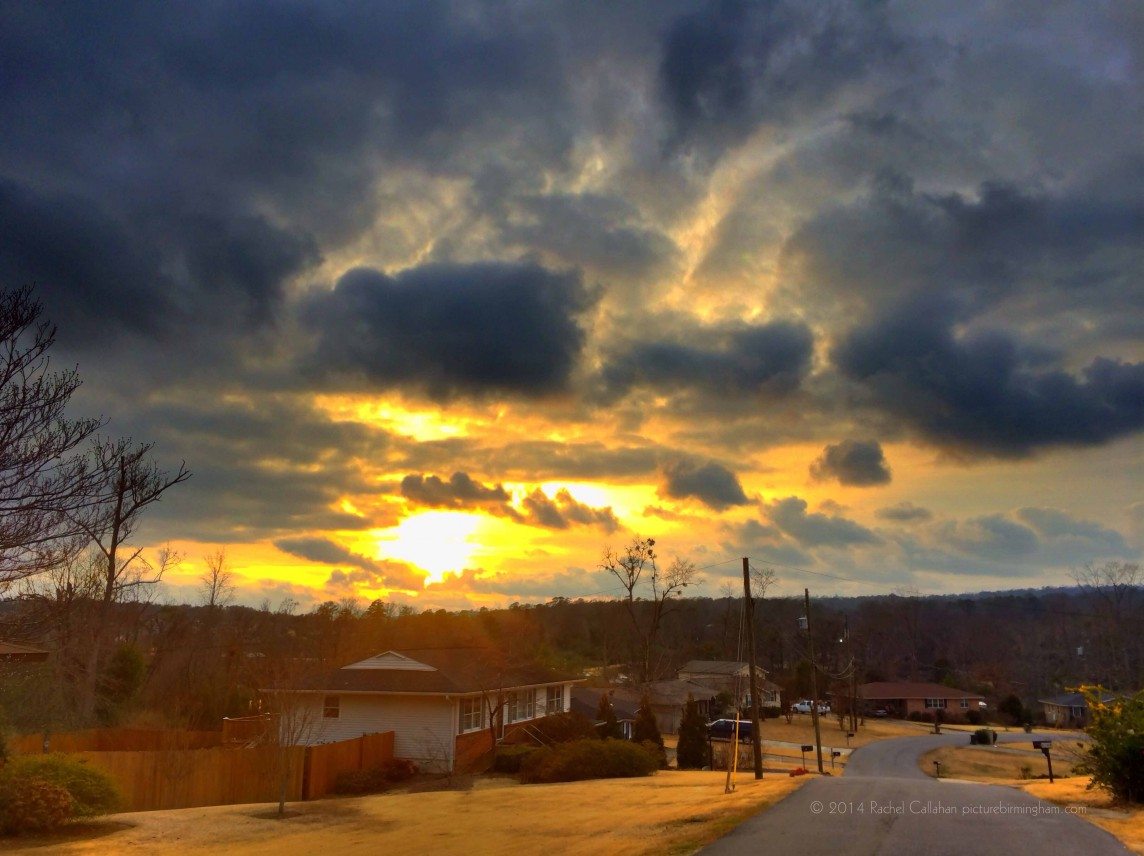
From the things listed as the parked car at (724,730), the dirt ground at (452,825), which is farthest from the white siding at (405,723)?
the parked car at (724,730)

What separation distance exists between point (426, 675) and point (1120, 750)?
92.1 feet

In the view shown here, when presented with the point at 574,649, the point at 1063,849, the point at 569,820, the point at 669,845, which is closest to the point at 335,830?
the point at 569,820

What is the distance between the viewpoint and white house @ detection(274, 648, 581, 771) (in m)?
37.3

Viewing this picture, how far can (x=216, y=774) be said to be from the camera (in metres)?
28.8

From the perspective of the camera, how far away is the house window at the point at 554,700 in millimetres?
49259

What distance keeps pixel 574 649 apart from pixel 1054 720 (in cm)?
5952

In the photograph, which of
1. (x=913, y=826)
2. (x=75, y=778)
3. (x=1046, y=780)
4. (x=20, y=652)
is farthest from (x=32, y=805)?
(x=1046, y=780)

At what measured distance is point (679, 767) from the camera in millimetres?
42344

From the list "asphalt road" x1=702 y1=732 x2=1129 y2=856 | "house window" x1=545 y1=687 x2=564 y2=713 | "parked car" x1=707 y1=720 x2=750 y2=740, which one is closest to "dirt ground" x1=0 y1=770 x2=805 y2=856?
"asphalt road" x1=702 y1=732 x2=1129 y2=856

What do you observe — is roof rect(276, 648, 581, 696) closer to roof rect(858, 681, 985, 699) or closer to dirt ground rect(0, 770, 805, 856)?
dirt ground rect(0, 770, 805, 856)

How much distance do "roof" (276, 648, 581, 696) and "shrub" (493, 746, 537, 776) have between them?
9.71 ft

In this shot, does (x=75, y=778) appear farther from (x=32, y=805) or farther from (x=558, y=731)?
(x=558, y=731)

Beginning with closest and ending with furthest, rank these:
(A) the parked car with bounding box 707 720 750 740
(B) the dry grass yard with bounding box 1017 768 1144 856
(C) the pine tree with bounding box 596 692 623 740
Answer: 1. (B) the dry grass yard with bounding box 1017 768 1144 856
2. (C) the pine tree with bounding box 596 692 623 740
3. (A) the parked car with bounding box 707 720 750 740

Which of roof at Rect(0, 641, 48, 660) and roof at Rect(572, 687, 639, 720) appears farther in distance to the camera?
roof at Rect(572, 687, 639, 720)
